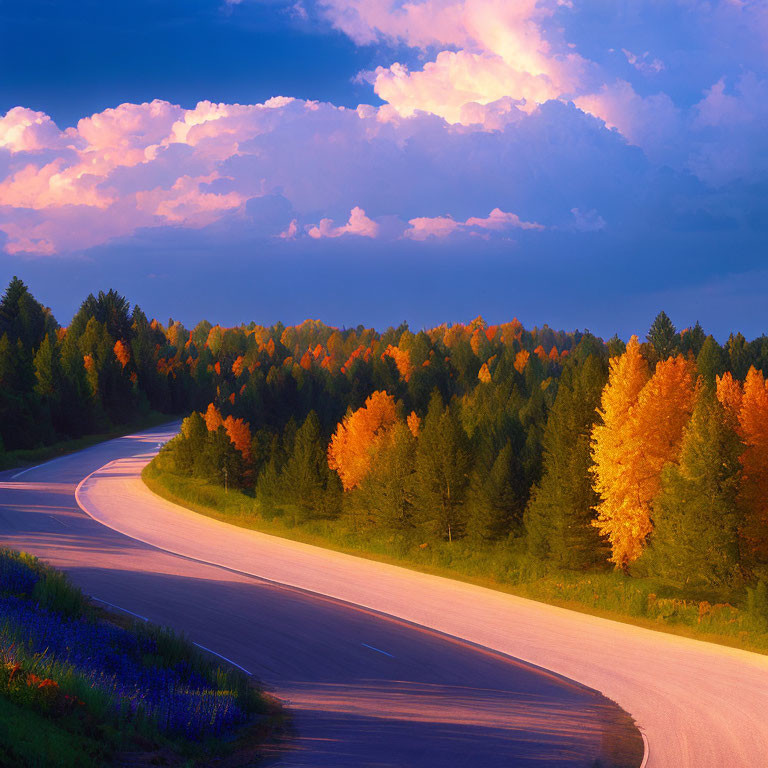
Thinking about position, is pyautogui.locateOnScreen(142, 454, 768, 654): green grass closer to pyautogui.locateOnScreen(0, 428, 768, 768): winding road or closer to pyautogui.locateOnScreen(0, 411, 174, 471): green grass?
pyautogui.locateOnScreen(0, 428, 768, 768): winding road

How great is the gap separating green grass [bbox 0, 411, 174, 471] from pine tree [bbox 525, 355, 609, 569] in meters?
59.4

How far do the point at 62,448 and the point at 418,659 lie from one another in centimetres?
7986

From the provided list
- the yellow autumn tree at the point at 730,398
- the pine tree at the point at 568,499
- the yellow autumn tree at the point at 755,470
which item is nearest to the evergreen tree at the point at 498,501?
the pine tree at the point at 568,499

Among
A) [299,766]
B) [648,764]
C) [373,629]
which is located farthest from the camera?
[373,629]

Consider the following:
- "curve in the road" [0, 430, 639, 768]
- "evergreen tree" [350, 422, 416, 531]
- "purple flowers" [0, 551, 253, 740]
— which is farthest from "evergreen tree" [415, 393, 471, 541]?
"purple flowers" [0, 551, 253, 740]

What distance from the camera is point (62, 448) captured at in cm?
9612

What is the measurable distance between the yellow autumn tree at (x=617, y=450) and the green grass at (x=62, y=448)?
208 ft

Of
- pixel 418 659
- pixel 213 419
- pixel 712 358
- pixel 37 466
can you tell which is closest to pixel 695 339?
pixel 712 358

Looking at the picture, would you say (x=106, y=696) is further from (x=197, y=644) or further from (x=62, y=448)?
(x=62, y=448)

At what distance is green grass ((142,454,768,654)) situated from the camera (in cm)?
3450

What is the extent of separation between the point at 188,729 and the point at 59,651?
3988mm

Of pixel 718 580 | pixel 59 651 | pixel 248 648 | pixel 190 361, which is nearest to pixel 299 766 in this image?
pixel 59 651

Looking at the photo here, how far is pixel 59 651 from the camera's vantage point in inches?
695

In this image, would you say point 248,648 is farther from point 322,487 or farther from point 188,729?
point 322,487
